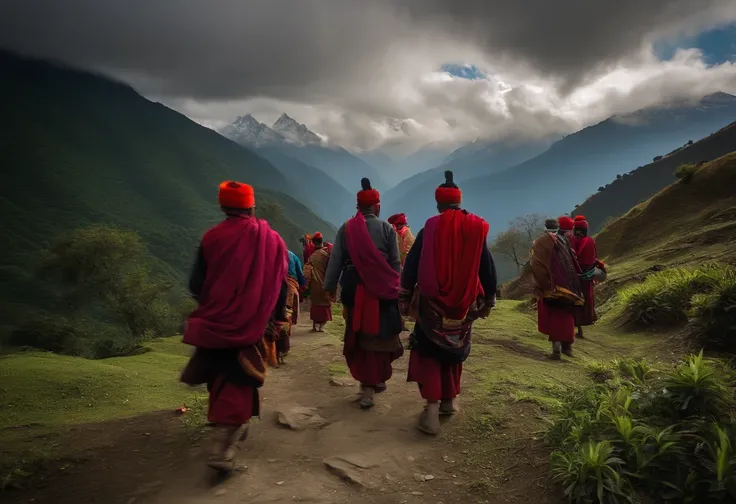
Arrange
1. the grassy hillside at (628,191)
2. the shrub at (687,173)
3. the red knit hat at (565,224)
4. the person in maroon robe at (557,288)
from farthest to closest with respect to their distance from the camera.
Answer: the grassy hillside at (628,191) < the shrub at (687,173) < the red knit hat at (565,224) < the person in maroon robe at (557,288)

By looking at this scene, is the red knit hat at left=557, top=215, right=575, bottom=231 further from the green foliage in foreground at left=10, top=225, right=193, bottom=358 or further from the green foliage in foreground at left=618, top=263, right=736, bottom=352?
→ the green foliage in foreground at left=10, top=225, right=193, bottom=358

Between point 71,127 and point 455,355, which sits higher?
point 71,127

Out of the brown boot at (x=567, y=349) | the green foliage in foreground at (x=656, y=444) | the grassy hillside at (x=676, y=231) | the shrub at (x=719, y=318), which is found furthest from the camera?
the grassy hillside at (x=676, y=231)

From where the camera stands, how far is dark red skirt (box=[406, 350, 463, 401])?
14.3 ft

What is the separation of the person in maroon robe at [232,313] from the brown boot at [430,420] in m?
1.69

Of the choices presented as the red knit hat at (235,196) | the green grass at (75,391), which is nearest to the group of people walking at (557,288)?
the red knit hat at (235,196)

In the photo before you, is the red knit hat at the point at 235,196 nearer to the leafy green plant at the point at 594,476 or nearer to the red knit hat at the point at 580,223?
the leafy green plant at the point at 594,476

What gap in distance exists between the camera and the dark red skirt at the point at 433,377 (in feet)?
14.3

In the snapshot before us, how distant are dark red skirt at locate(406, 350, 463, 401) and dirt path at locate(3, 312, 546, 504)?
1.15 feet

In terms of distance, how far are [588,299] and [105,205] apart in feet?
342

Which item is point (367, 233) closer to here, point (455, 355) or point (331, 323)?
point (455, 355)

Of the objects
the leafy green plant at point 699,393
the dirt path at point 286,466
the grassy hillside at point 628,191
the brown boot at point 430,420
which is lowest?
the dirt path at point 286,466

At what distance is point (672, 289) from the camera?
8.39m

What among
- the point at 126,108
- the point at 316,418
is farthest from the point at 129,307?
the point at 126,108
